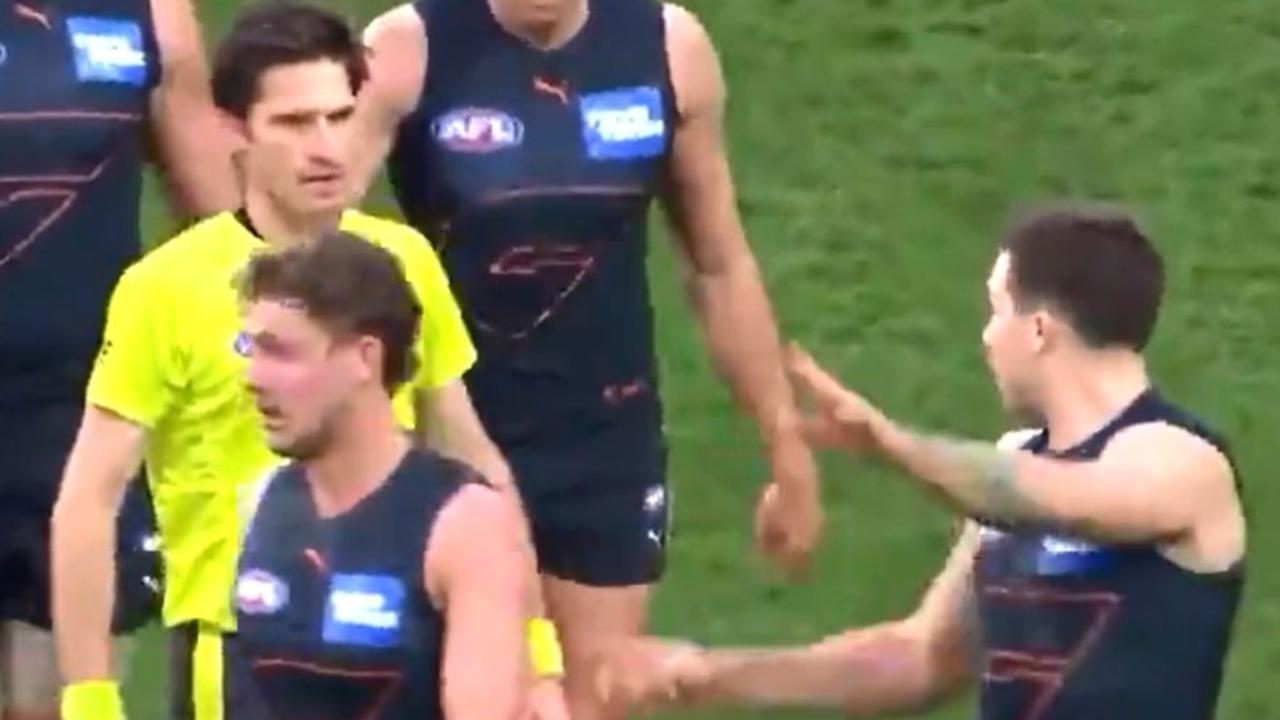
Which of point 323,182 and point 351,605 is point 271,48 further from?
point 351,605

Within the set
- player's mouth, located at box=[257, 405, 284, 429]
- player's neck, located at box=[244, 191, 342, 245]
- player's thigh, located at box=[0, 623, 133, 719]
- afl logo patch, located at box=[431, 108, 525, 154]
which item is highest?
player's neck, located at box=[244, 191, 342, 245]

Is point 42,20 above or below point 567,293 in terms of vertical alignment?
above

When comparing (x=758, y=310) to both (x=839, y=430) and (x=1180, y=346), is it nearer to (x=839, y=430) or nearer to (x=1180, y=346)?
(x=839, y=430)

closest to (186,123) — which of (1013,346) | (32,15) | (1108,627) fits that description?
(32,15)

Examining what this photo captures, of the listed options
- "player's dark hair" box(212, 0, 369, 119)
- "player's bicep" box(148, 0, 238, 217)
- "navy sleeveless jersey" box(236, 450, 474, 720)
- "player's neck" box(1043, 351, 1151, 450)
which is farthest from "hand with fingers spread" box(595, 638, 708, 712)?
"player's bicep" box(148, 0, 238, 217)

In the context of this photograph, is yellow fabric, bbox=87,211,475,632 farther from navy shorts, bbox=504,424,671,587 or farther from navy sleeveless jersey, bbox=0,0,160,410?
navy shorts, bbox=504,424,671,587

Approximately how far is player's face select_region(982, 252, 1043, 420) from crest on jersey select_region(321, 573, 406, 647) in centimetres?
96

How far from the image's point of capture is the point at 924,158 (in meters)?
11.9

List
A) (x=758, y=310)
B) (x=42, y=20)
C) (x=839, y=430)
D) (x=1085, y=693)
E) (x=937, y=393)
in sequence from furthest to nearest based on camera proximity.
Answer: (x=937, y=393)
(x=758, y=310)
(x=42, y=20)
(x=1085, y=693)
(x=839, y=430)

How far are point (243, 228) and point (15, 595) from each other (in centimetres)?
95

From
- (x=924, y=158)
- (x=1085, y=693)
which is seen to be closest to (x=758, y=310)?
(x=1085, y=693)

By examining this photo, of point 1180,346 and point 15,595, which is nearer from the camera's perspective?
point 15,595

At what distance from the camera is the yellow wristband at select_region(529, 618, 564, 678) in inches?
232

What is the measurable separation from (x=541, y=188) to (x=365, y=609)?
179 cm
